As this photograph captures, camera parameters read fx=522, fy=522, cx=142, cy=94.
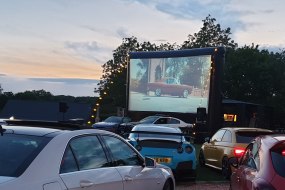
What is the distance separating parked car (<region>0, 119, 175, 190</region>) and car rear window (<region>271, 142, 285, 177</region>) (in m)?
1.69

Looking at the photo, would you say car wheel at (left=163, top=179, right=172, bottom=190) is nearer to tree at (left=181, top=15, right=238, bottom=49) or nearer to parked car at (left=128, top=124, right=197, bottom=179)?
parked car at (left=128, top=124, right=197, bottom=179)

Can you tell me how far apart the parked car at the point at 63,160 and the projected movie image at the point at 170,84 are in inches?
1062

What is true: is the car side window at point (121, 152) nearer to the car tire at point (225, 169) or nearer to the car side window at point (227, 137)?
the car tire at point (225, 169)

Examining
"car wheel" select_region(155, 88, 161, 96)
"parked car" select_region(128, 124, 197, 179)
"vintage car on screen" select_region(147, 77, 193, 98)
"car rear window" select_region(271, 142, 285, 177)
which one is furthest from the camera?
"car wheel" select_region(155, 88, 161, 96)

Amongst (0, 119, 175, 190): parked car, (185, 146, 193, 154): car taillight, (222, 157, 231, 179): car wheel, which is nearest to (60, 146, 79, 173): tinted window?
(0, 119, 175, 190): parked car

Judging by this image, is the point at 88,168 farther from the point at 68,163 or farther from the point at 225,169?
the point at 225,169

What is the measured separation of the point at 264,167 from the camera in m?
5.36

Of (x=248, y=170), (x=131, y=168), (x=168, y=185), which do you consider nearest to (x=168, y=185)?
(x=168, y=185)

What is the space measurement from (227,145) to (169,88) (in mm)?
21385

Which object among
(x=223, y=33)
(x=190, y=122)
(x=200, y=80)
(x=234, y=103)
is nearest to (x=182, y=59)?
(x=200, y=80)

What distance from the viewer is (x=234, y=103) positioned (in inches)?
1815

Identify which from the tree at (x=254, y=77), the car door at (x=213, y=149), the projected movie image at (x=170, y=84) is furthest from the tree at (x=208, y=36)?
the car door at (x=213, y=149)

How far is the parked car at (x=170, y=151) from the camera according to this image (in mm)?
11750

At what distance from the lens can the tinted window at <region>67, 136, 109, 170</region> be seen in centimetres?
518
